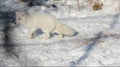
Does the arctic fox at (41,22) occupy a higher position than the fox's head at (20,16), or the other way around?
the fox's head at (20,16)

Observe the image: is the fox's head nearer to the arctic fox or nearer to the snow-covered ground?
the arctic fox

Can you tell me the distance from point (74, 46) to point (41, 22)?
0.79 meters

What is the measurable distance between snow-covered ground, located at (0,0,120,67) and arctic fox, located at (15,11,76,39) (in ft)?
0.61

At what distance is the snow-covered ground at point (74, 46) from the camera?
5.69 m

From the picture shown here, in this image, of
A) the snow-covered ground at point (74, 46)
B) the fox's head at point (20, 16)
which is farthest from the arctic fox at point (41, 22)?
the snow-covered ground at point (74, 46)

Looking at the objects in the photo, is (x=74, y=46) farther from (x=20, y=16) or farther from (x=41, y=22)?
(x=20, y=16)

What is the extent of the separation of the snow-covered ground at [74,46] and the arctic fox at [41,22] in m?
0.19

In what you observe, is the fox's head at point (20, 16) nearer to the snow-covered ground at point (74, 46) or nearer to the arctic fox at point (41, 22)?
the arctic fox at point (41, 22)

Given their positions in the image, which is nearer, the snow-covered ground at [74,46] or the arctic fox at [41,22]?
the snow-covered ground at [74,46]

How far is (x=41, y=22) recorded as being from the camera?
648 centimetres

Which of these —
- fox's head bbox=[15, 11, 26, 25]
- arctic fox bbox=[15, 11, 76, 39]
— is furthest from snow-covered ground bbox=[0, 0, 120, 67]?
fox's head bbox=[15, 11, 26, 25]

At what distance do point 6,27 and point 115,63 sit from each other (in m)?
3.03

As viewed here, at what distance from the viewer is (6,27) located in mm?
7645

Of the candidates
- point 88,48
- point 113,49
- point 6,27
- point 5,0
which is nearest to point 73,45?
point 88,48
